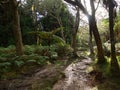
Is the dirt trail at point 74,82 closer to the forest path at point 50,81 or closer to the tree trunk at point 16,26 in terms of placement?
the forest path at point 50,81

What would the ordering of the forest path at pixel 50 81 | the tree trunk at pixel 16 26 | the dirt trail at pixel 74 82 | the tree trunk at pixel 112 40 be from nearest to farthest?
the dirt trail at pixel 74 82
the forest path at pixel 50 81
the tree trunk at pixel 112 40
the tree trunk at pixel 16 26

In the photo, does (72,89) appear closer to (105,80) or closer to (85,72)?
A: (105,80)

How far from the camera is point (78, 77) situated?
8617 mm

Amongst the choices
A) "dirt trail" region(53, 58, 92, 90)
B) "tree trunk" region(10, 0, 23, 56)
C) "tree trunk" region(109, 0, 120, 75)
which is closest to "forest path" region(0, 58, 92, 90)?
"dirt trail" region(53, 58, 92, 90)

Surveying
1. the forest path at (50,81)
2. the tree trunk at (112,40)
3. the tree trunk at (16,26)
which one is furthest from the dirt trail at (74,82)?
the tree trunk at (16,26)

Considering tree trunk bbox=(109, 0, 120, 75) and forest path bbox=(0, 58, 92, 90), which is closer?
forest path bbox=(0, 58, 92, 90)

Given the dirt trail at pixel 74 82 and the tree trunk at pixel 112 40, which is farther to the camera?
the tree trunk at pixel 112 40

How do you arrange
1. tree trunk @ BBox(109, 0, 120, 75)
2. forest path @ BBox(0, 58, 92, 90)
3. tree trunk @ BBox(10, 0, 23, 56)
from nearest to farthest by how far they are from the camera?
forest path @ BBox(0, 58, 92, 90), tree trunk @ BBox(109, 0, 120, 75), tree trunk @ BBox(10, 0, 23, 56)

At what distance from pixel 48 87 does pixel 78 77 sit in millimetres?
1629

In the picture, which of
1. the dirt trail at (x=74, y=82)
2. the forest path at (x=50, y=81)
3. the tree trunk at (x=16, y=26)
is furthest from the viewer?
the tree trunk at (x=16, y=26)

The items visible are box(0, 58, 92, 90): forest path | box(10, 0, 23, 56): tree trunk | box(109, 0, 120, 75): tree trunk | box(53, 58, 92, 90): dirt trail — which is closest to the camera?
box(53, 58, 92, 90): dirt trail

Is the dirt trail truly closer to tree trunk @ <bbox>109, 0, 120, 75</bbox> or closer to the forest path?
the forest path

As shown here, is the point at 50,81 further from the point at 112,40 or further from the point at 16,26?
the point at 16,26

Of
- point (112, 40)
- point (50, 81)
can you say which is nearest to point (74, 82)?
point (50, 81)
